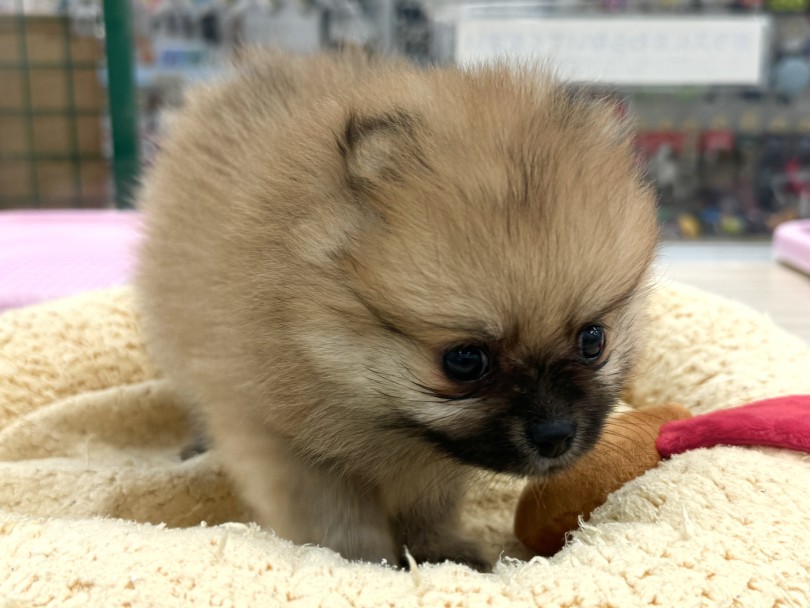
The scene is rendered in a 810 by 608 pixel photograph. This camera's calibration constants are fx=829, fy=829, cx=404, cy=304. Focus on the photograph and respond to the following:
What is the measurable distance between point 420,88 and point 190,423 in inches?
37.5

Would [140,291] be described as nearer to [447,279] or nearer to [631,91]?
[447,279]

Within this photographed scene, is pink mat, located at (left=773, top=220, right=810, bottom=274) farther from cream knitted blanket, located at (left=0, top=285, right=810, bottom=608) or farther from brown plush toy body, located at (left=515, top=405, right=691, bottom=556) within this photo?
brown plush toy body, located at (left=515, top=405, right=691, bottom=556)

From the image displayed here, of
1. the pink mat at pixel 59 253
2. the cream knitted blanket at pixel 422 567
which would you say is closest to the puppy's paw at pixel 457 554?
the cream knitted blanket at pixel 422 567

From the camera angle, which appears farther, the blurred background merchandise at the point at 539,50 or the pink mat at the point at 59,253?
the blurred background merchandise at the point at 539,50

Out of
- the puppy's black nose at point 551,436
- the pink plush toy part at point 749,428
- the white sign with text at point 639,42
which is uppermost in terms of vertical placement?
the white sign with text at point 639,42

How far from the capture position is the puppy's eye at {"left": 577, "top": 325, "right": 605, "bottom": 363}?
3.40 feet

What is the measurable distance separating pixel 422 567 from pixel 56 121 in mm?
3035

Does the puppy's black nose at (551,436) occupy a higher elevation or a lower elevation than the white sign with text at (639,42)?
lower

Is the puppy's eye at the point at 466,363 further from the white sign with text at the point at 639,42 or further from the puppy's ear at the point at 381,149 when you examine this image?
the white sign with text at the point at 639,42

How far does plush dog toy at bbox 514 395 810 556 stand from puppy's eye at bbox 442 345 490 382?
0.94 feet

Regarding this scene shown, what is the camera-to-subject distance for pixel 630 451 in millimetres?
1254

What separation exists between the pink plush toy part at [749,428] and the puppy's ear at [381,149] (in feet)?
1.97

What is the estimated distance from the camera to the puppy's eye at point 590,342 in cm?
104

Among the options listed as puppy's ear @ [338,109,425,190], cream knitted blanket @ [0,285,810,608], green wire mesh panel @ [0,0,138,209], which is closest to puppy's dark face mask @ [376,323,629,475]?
cream knitted blanket @ [0,285,810,608]
